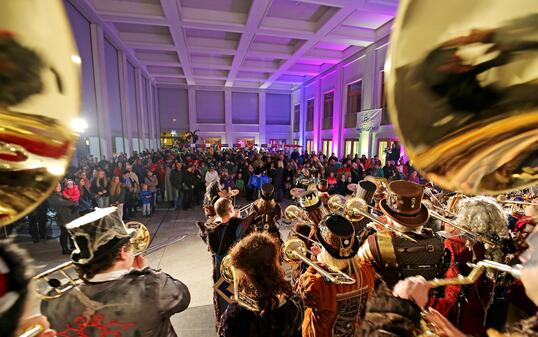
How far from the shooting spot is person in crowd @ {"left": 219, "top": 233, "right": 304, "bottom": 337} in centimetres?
127

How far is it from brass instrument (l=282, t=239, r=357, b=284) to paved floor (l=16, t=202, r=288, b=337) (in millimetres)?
1815

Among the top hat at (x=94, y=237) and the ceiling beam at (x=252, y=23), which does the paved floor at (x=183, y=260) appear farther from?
the ceiling beam at (x=252, y=23)

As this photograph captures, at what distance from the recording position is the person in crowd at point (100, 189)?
5859 mm

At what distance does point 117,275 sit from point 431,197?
4.19m

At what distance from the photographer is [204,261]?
451cm

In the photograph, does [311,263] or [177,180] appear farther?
[177,180]

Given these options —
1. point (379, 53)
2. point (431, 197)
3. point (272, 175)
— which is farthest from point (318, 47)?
point (431, 197)

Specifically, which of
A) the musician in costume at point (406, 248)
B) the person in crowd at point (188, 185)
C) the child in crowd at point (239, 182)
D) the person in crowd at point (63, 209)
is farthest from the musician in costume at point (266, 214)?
the child in crowd at point (239, 182)

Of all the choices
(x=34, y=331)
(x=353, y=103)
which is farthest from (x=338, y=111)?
(x=34, y=331)

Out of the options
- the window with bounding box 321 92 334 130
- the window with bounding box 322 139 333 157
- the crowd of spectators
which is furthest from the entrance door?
the window with bounding box 321 92 334 130

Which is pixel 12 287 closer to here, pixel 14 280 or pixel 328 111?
pixel 14 280

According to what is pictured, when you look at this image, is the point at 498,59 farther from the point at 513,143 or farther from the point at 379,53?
the point at 379,53

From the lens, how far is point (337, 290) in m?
1.61

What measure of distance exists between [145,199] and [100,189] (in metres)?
1.23
